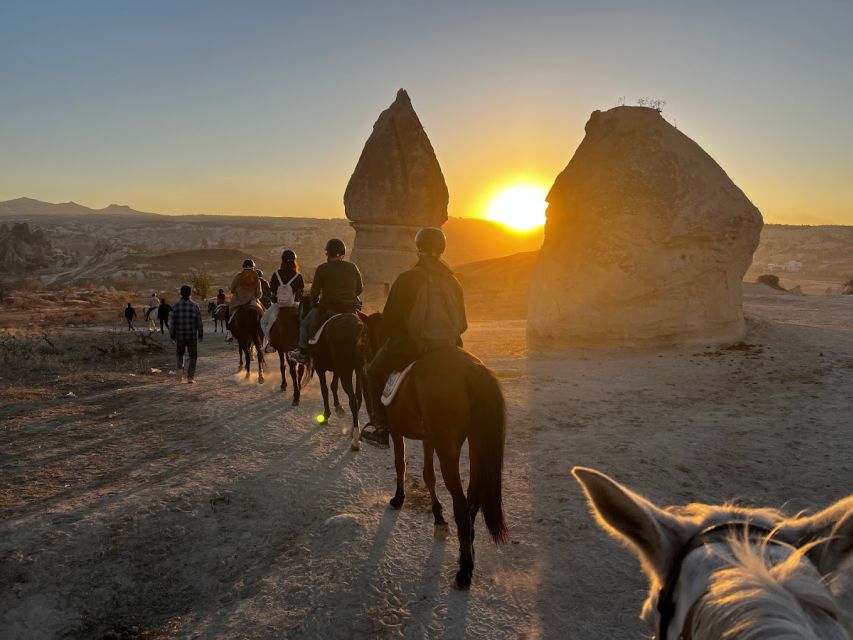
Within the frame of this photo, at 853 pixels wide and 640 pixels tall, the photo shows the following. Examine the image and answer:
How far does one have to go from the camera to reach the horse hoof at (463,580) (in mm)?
3867

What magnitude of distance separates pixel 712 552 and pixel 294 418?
765 centimetres

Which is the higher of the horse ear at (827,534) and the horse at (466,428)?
the horse ear at (827,534)

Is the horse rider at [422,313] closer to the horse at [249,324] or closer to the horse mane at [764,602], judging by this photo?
the horse mane at [764,602]

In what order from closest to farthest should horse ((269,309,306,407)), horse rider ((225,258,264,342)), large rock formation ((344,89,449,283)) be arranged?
horse ((269,309,306,407))
horse rider ((225,258,264,342))
large rock formation ((344,89,449,283))

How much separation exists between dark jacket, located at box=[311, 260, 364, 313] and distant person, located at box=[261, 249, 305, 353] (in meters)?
1.87

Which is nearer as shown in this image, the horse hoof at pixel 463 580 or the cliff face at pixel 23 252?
the horse hoof at pixel 463 580

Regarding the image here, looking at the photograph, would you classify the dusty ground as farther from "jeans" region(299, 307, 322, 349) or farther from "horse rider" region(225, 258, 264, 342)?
"horse rider" region(225, 258, 264, 342)

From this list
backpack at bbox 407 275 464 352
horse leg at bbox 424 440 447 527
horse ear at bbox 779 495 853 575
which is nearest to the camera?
horse ear at bbox 779 495 853 575

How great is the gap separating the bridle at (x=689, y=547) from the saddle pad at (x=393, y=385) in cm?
319

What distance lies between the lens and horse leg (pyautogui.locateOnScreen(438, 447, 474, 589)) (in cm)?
392

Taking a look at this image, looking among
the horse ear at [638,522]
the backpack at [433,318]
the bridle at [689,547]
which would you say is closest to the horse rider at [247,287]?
the backpack at [433,318]

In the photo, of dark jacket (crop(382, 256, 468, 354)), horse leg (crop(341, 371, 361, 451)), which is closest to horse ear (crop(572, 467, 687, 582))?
dark jacket (crop(382, 256, 468, 354))

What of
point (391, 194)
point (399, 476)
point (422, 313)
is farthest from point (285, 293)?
point (391, 194)

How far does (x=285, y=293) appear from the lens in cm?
947
